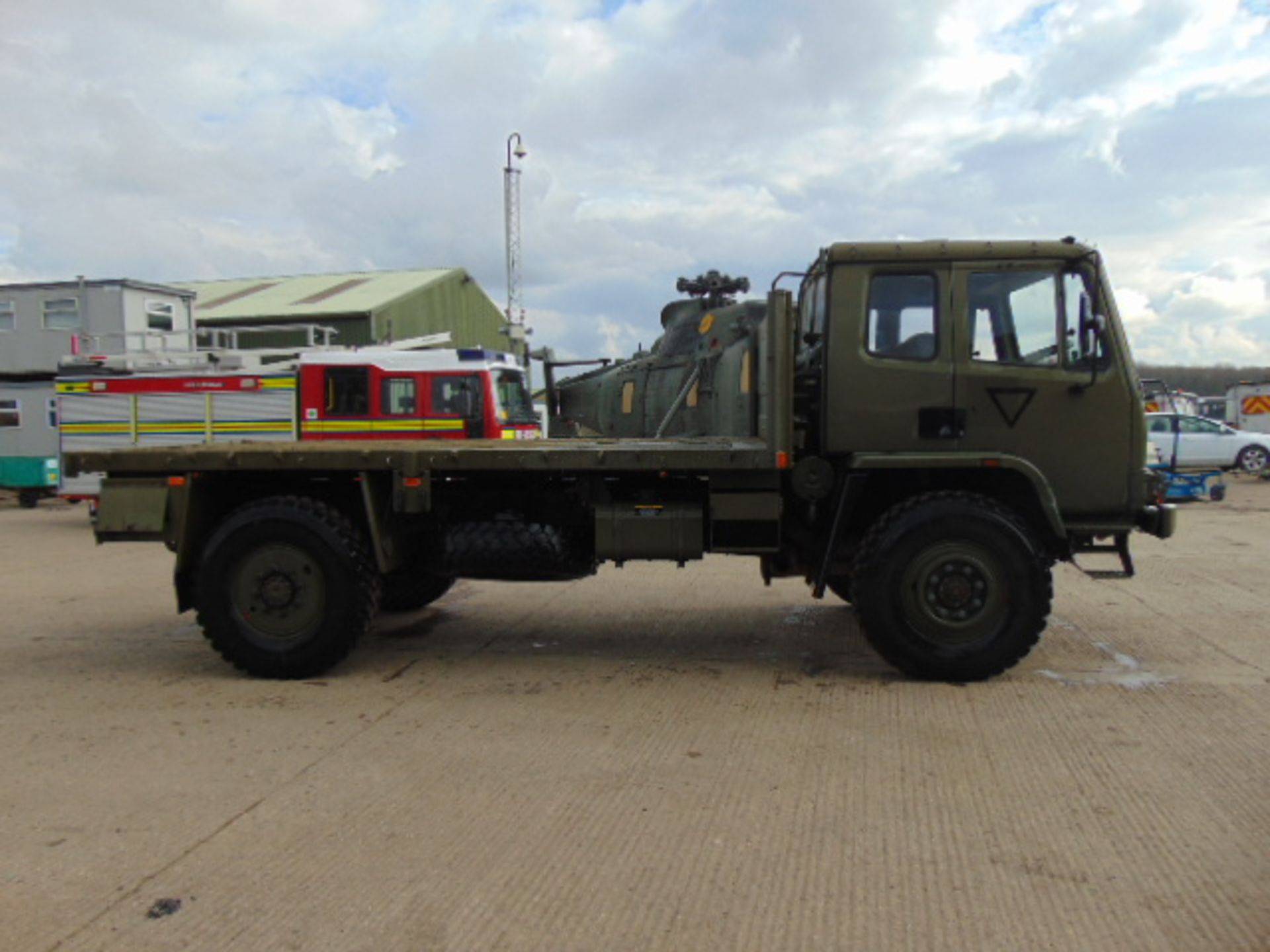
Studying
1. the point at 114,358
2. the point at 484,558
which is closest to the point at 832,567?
the point at 484,558

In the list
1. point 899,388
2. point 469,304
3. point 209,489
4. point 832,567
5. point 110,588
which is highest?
point 469,304

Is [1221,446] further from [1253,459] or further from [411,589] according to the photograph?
[411,589]

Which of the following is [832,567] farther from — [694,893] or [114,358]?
[114,358]

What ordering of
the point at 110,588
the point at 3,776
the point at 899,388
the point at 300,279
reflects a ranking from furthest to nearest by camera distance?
1. the point at 300,279
2. the point at 110,588
3. the point at 899,388
4. the point at 3,776

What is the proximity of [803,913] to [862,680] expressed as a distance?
9.87 feet

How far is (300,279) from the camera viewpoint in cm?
3884

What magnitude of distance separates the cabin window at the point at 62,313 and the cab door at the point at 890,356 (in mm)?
20245

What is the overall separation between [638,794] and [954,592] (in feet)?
8.45

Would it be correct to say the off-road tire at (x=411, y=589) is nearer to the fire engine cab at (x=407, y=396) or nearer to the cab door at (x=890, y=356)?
the cab door at (x=890, y=356)

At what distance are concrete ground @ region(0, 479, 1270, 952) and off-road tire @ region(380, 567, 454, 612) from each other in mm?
429

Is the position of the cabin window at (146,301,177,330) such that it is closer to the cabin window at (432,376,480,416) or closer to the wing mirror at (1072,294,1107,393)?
the cabin window at (432,376,480,416)

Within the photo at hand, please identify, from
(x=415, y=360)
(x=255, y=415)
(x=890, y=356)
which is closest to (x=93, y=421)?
(x=255, y=415)

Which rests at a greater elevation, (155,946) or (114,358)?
(114,358)

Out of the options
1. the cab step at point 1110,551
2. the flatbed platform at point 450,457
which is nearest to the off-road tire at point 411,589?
the flatbed platform at point 450,457
